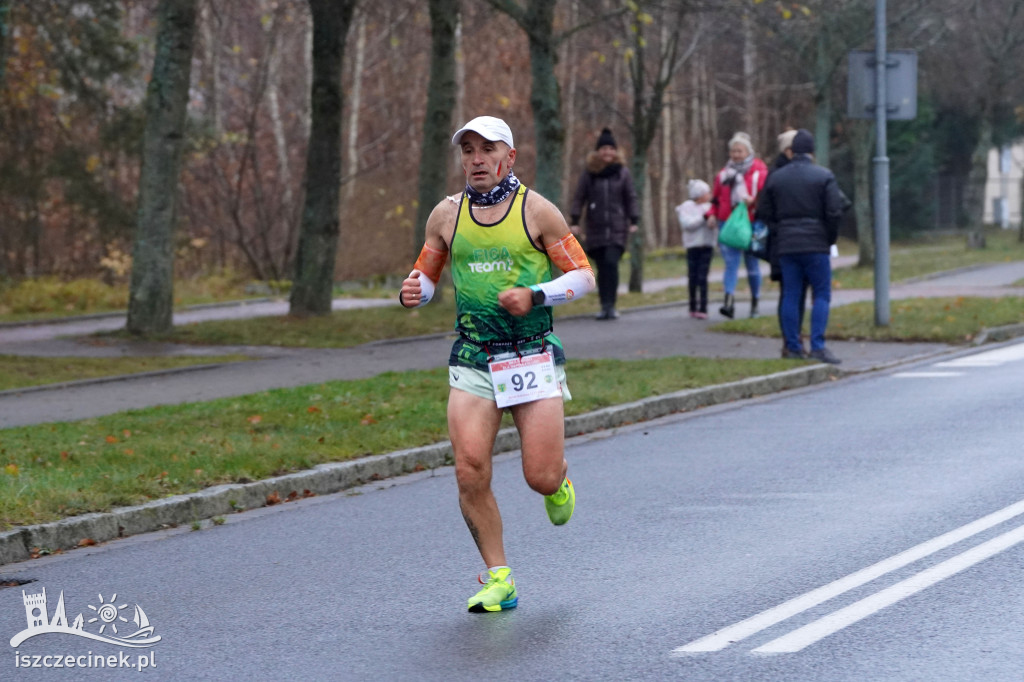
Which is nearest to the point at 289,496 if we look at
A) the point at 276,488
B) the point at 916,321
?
the point at 276,488

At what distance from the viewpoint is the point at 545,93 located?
23438mm

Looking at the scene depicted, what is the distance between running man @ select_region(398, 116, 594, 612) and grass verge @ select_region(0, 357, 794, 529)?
288 cm

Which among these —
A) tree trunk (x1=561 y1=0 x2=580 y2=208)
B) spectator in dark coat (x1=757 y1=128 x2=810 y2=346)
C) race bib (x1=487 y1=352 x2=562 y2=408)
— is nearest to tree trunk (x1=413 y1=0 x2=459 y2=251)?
spectator in dark coat (x1=757 y1=128 x2=810 y2=346)

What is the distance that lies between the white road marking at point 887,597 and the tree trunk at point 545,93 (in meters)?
15.8

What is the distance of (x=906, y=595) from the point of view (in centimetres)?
664

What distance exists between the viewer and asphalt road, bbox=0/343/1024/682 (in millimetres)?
5895

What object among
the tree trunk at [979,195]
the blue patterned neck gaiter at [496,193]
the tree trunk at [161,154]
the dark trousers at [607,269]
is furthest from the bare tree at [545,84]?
A: the tree trunk at [979,195]

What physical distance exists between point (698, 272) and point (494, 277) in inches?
564

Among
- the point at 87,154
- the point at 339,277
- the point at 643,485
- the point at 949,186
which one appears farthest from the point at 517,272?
the point at 949,186

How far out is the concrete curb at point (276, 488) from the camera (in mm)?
8461

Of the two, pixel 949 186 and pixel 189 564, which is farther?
pixel 949 186

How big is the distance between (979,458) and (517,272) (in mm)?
4627

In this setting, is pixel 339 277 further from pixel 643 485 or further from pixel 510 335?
pixel 510 335

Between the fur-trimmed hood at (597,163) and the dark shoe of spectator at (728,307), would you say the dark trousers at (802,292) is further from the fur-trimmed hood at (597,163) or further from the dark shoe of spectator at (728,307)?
the fur-trimmed hood at (597,163)
